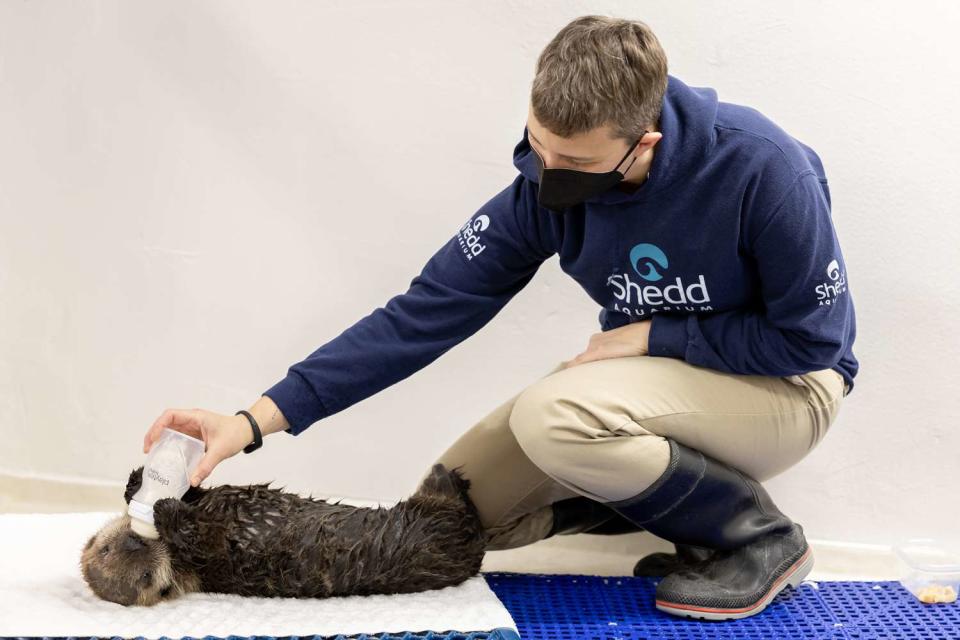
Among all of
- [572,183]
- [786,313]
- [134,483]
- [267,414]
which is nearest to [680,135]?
[572,183]

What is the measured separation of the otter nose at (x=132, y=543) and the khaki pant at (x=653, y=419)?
0.69 m

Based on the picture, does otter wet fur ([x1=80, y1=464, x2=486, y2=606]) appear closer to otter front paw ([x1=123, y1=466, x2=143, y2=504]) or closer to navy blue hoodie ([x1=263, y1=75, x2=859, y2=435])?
otter front paw ([x1=123, y1=466, x2=143, y2=504])

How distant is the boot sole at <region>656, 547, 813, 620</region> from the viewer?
69.3 inches

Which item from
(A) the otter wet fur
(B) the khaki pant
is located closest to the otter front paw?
(A) the otter wet fur

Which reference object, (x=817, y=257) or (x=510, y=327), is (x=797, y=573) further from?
(x=510, y=327)

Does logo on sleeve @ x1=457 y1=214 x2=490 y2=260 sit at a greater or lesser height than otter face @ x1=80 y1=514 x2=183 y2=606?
greater

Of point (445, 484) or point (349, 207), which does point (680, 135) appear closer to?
point (445, 484)

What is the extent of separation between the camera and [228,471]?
8.33 feet

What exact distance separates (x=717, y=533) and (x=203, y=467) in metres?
0.95

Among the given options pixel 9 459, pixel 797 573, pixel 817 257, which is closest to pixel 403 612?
pixel 797 573

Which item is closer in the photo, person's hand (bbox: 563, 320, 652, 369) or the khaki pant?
the khaki pant

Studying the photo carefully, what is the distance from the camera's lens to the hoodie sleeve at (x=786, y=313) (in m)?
1.58

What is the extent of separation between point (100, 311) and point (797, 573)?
1815mm

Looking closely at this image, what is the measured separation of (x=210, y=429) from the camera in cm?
163
